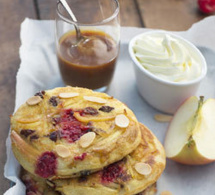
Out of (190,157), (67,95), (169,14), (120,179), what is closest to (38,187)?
(120,179)

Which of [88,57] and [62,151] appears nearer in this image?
[62,151]

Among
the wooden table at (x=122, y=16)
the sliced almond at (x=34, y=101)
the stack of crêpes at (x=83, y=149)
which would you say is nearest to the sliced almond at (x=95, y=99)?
the stack of crêpes at (x=83, y=149)

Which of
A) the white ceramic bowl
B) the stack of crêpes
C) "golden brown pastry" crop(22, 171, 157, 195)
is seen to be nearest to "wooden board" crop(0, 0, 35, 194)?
"golden brown pastry" crop(22, 171, 157, 195)

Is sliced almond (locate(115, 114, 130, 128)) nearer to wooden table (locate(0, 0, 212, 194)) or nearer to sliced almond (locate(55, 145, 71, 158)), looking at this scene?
sliced almond (locate(55, 145, 71, 158))

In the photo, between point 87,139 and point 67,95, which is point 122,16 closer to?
point 67,95

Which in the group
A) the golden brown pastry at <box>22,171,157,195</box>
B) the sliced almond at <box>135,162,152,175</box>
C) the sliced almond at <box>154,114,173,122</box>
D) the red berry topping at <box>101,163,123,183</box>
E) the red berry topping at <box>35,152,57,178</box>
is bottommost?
the sliced almond at <box>154,114,173,122</box>

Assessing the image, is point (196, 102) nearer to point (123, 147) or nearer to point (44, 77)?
point (123, 147)
